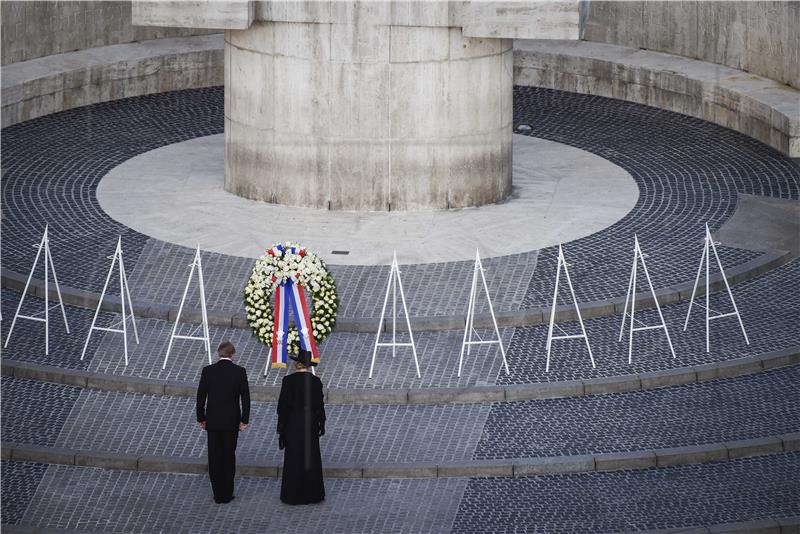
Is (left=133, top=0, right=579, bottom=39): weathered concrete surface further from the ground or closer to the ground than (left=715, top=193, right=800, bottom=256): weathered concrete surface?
further from the ground

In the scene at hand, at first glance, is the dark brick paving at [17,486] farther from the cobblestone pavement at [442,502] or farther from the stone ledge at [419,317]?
the stone ledge at [419,317]

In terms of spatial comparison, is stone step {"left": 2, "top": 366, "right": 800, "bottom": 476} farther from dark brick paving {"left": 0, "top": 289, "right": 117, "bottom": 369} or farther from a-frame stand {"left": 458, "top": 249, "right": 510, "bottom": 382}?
a-frame stand {"left": 458, "top": 249, "right": 510, "bottom": 382}

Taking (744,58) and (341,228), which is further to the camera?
(744,58)

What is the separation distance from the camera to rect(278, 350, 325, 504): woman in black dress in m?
15.8

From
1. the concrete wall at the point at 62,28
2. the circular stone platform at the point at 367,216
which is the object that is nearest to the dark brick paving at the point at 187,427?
the circular stone platform at the point at 367,216

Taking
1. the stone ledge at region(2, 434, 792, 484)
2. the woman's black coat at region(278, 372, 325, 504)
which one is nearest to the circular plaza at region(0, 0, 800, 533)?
the stone ledge at region(2, 434, 792, 484)

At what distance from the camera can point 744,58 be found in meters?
28.0

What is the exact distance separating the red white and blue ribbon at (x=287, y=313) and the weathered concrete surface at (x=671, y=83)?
10.6 metres

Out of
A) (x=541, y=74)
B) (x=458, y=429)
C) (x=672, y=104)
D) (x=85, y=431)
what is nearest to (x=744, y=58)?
(x=672, y=104)

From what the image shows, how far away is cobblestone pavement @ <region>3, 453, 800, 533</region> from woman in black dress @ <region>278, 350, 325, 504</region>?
0.18 metres

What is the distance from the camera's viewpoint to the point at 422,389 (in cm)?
1778

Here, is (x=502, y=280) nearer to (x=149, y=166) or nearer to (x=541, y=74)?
(x=149, y=166)

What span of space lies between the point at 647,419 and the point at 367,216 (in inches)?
250

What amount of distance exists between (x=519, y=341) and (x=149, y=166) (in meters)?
7.88
